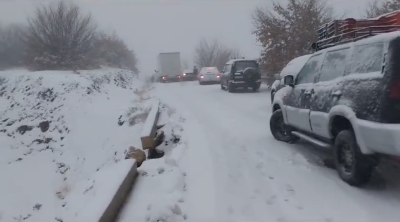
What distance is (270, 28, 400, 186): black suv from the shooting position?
3842mm

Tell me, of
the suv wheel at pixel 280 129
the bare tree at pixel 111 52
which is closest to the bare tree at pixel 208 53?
the bare tree at pixel 111 52

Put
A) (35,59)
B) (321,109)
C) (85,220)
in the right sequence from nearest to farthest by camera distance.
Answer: (85,220), (321,109), (35,59)

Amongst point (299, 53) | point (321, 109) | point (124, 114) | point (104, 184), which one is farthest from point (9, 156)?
point (299, 53)

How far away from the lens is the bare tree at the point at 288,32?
1856 cm

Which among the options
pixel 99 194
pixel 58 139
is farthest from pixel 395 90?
pixel 58 139

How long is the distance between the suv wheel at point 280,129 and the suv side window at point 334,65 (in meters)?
2.13

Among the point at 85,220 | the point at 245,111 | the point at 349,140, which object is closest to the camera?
the point at 85,220

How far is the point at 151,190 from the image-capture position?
188 inches

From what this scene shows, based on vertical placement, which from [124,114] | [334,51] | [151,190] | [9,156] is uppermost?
[334,51]

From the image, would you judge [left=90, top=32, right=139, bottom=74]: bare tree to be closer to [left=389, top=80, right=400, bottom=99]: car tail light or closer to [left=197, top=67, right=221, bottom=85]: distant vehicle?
[left=197, top=67, right=221, bottom=85]: distant vehicle

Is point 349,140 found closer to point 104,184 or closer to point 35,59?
point 104,184

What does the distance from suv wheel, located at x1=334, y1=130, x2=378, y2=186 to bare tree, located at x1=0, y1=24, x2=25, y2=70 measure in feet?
98.1

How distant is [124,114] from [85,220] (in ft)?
32.2

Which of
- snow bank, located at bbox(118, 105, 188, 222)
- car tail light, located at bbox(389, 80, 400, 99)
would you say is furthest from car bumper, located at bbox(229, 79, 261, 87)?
car tail light, located at bbox(389, 80, 400, 99)
